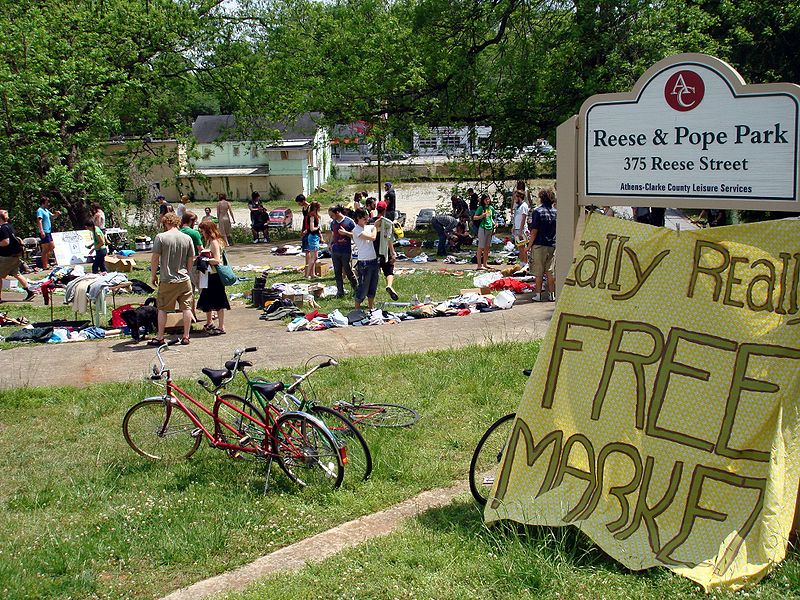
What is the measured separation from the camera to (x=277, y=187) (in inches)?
1884

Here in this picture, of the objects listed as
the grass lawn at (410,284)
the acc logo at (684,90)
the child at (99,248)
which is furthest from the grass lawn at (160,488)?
the child at (99,248)

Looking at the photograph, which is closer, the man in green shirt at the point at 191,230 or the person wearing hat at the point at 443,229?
the man in green shirt at the point at 191,230

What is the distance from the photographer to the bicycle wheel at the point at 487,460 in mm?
5977

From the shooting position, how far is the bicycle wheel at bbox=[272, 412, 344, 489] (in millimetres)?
6449

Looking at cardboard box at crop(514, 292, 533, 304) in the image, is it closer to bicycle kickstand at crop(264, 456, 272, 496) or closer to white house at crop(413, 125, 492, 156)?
bicycle kickstand at crop(264, 456, 272, 496)

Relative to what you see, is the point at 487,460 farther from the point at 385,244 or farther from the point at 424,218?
the point at 424,218

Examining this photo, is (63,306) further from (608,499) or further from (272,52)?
(272,52)

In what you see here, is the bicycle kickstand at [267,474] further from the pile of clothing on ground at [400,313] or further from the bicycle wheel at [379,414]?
the pile of clothing on ground at [400,313]

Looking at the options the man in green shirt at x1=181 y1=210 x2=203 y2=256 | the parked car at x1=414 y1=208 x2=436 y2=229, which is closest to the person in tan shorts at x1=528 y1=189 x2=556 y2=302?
the man in green shirt at x1=181 y1=210 x2=203 y2=256

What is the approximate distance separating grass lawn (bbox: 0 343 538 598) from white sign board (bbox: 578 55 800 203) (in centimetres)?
282

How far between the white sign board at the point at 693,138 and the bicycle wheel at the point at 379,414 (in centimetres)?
314

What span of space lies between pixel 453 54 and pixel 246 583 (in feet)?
69.7

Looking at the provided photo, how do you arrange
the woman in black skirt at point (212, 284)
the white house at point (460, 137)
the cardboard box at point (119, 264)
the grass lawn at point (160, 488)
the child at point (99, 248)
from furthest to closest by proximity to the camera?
the white house at point (460, 137) → the cardboard box at point (119, 264) → the child at point (99, 248) → the woman in black skirt at point (212, 284) → the grass lawn at point (160, 488)

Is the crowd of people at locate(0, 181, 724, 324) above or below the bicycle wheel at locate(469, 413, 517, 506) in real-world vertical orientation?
above
